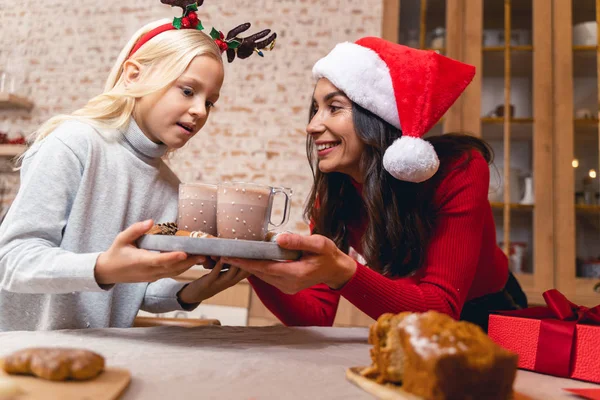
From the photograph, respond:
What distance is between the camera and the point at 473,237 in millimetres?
1277

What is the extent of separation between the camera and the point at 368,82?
4.49 ft

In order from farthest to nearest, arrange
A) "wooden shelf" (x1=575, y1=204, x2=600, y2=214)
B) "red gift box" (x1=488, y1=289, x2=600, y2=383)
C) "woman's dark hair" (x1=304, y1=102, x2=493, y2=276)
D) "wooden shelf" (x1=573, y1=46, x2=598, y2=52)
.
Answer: "wooden shelf" (x1=573, y1=46, x2=598, y2=52) < "wooden shelf" (x1=575, y1=204, x2=600, y2=214) < "woman's dark hair" (x1=304, y1=102, x2=493, y2=276) < "red gift box" (x1=488, y1=289, x2=600, y2=383)

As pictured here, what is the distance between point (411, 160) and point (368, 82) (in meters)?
0.28

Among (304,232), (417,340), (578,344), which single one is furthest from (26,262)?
(304,232)

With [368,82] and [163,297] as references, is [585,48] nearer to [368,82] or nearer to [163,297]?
[368,82]

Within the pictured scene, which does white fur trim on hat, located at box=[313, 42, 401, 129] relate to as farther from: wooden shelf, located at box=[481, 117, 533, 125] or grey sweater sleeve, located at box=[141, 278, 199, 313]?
wooden shelf, located at box=[481, 117, 533, 125]

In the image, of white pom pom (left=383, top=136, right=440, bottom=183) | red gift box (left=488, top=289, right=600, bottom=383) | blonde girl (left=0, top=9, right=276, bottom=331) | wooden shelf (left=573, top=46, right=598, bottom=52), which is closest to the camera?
red gift box (left=488, top=289, right=600, bottom=383)

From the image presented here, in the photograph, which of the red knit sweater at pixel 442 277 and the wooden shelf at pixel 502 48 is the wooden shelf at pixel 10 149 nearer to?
the red knit sweater at pixel 442 277

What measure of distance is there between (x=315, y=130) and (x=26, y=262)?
0.80m

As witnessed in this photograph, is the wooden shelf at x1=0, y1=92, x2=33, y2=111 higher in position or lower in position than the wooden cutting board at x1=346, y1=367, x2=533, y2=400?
higher

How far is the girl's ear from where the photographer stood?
133 cm

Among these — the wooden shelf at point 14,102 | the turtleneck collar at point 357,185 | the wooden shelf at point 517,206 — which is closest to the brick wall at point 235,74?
the wooden shelf at point 14,102

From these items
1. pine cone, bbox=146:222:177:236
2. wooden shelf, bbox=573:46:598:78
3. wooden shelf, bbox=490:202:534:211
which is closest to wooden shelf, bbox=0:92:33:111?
pine cone, bbox=146:222:177:236

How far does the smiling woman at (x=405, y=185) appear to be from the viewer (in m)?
1.24
